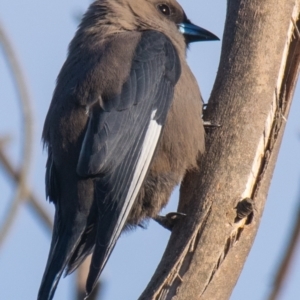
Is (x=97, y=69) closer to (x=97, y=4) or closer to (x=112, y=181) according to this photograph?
(x=112, y=181)

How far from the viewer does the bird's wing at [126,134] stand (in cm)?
322

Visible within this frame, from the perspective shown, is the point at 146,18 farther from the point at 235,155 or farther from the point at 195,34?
the point at 235,155

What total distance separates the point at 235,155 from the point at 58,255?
99 centimetres

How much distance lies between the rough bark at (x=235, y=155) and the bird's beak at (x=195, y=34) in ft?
3.37

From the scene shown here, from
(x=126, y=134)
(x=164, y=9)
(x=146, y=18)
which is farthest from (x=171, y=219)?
(x=164, y=9)

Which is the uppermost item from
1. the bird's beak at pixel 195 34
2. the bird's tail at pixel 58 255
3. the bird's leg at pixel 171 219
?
the bird's beak at pixel 195 34

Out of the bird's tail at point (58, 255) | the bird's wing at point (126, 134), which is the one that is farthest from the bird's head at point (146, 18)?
the bird's tail at point (58, 255)

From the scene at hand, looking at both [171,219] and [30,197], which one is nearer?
[30,197]

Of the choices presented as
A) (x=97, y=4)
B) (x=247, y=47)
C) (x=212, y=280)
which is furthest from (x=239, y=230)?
(x=97, y=4)

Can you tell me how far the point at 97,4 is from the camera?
4480mm

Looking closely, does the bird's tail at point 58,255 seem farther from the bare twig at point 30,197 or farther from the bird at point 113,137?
the bare twig at point 30,197

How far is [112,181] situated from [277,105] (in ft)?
2.99

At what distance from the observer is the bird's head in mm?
4258

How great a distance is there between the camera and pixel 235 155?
3025mm
